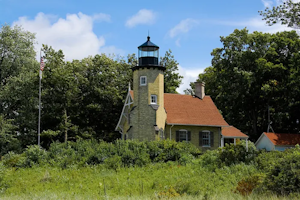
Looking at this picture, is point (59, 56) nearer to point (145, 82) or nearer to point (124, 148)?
point (145, 82)

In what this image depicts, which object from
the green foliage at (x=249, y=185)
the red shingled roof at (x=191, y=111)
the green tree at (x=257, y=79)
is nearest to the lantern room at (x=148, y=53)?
the red shingled roof at (x=191, y=111)

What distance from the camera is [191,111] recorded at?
35375 mm

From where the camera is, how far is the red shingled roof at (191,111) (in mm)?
33969

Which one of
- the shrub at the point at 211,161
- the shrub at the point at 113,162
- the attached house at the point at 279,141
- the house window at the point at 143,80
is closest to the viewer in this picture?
the shrub at the point at 211,161

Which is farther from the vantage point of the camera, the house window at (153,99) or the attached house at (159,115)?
the house window at (153,99)

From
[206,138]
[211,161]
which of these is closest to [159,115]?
[206,138]

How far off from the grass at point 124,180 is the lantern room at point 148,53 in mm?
12993

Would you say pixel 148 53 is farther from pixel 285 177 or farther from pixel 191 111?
pixel 285 177

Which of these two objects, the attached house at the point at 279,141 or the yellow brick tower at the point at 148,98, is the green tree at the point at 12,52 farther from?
the attached house at the point at 279,141

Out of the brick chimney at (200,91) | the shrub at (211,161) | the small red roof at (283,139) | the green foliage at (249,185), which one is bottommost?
the green foliage at (249,185)

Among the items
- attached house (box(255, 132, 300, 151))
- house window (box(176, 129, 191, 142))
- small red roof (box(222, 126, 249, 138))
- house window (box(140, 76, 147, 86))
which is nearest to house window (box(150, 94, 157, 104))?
house window (box(140, 76, 147, 86))

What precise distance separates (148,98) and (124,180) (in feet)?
50.9

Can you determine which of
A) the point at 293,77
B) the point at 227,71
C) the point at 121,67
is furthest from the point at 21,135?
the point at 293,77

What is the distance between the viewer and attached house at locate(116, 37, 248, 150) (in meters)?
32.5
